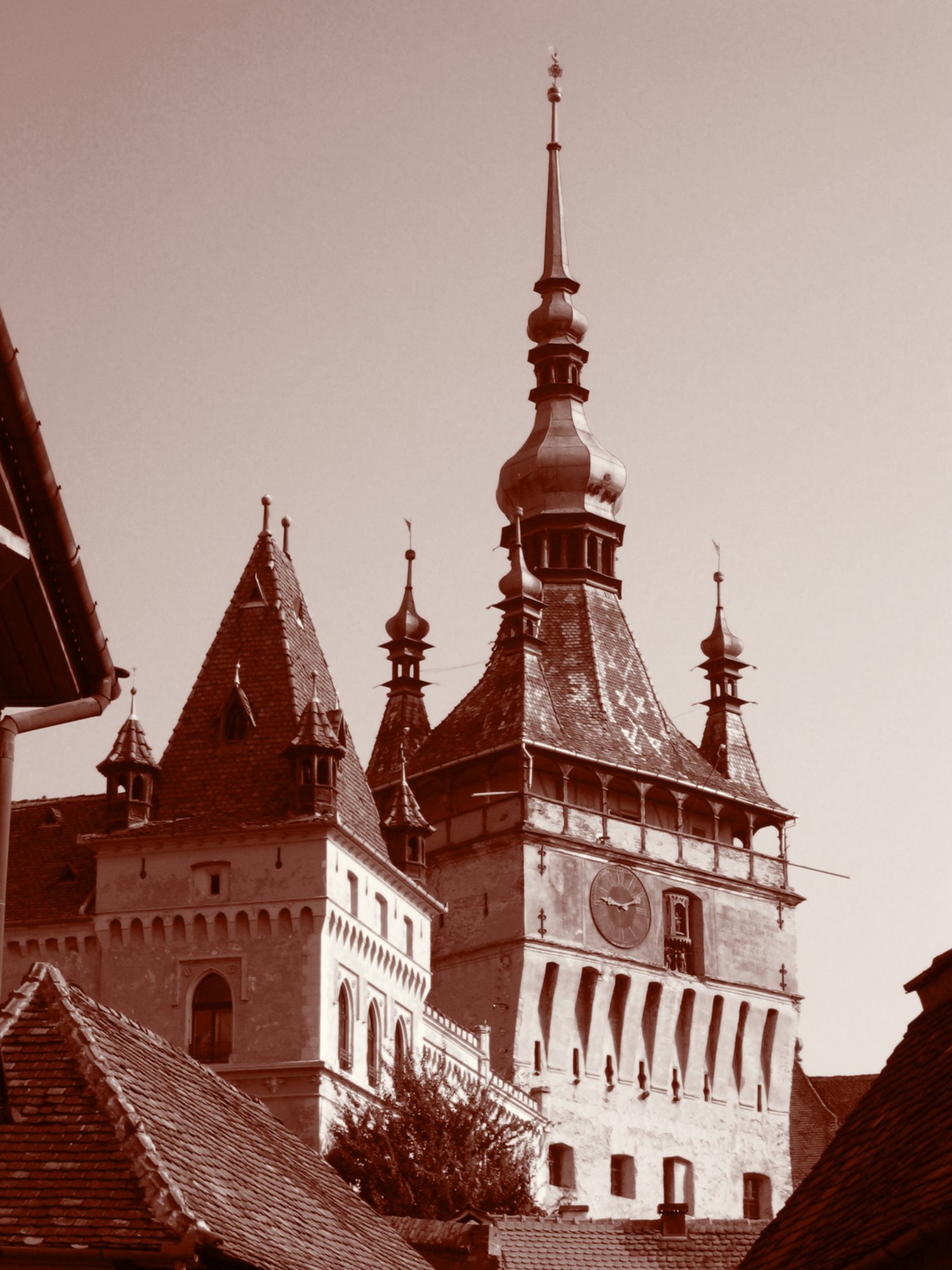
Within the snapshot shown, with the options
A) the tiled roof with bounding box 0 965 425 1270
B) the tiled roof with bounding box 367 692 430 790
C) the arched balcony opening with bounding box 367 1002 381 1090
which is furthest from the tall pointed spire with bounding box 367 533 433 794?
the tiled roof with bounding box 0 965 425 1270

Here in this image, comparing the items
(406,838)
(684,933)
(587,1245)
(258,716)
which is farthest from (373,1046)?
(684,933)

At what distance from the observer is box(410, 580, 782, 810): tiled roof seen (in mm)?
87562

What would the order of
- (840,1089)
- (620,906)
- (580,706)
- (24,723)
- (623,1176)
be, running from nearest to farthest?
(24,723) < (623,1176) < (620,906) < (580,706) < (840,1089)

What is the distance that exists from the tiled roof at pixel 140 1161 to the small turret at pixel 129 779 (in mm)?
34789

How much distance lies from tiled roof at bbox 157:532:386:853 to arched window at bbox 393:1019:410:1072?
4.34m

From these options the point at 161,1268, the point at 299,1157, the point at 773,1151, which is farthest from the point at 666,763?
the point at 161,1268

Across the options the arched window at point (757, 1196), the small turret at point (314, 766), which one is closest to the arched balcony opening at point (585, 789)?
the arched window at point (757, 1196)

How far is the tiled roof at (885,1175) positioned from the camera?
57.1ft

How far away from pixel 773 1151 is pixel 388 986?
95.6ft

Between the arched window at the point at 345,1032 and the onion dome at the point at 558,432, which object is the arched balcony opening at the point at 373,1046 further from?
the onion dome at the point at 558,432

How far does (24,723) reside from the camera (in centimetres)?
1661

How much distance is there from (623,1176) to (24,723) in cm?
6955

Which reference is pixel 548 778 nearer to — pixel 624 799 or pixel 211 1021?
pixel 624 799

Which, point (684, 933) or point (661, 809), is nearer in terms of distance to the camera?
point (684, 933)
